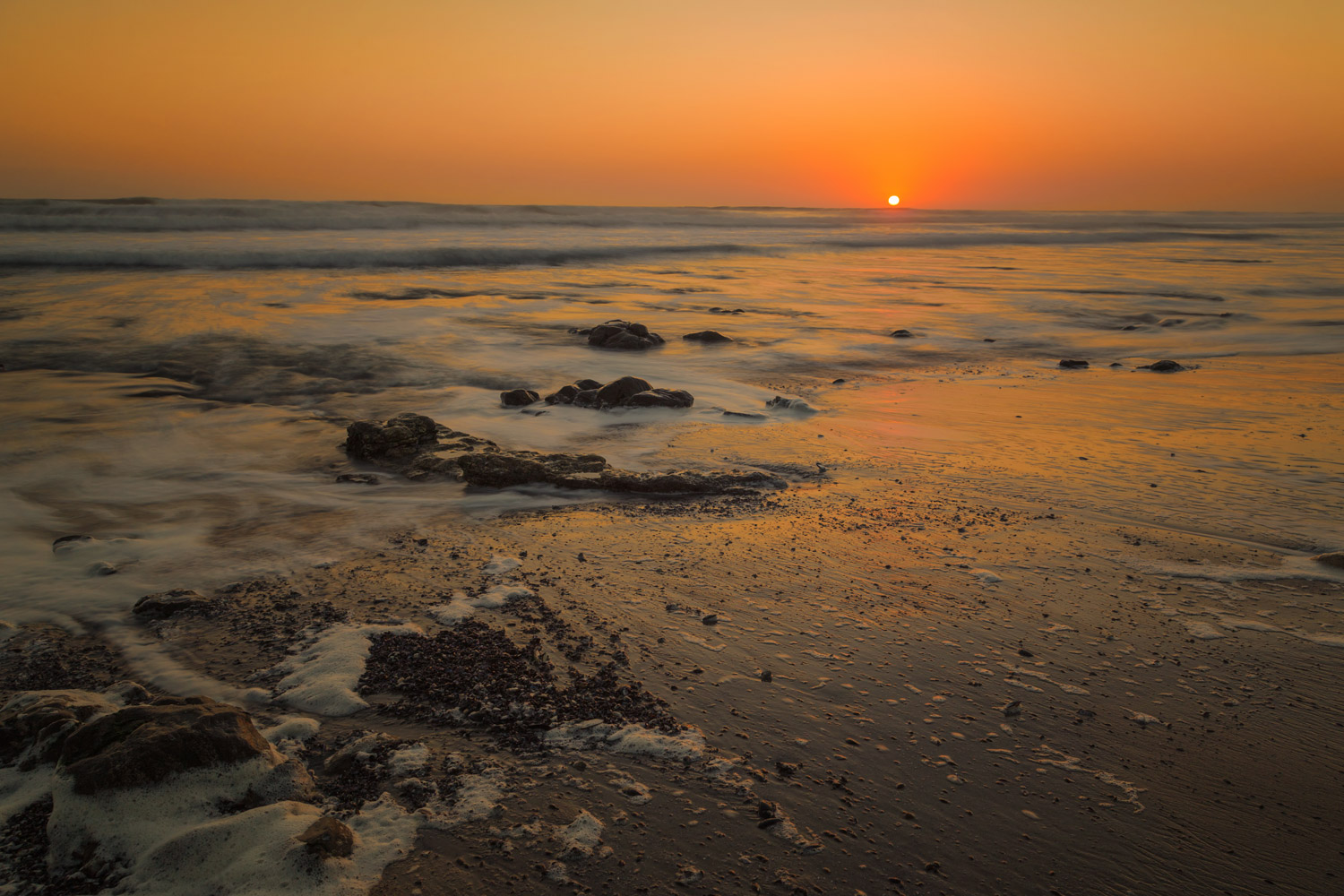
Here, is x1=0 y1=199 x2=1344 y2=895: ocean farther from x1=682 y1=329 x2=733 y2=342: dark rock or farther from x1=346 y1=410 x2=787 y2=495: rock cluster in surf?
x1=682 y1=329 x2=733 y2=342: dark rock

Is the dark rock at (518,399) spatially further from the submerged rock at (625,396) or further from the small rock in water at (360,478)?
the small rock in water at (360,478)

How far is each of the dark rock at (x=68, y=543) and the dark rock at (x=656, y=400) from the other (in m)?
4.10

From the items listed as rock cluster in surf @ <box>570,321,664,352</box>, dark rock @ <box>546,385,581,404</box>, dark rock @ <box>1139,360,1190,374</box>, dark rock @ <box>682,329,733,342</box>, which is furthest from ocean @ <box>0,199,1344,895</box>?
dark rock @ <box>682,329,733,342</box>

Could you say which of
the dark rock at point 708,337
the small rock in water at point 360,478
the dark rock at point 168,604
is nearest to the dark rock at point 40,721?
the dark rock at point 168,604

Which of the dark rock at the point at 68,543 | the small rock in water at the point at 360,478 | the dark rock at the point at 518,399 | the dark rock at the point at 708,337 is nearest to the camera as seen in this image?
the dark rock at the point at 68,543

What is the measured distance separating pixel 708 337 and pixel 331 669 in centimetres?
941

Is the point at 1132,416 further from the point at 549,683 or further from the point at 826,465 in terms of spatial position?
the point at 549,683

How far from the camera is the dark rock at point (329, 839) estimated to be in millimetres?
2102

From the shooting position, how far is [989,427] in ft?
22.2

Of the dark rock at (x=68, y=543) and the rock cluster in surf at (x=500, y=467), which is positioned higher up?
the rock cluster in surf at (x=500, y=467)

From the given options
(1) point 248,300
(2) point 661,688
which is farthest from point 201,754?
(1) point 248,300

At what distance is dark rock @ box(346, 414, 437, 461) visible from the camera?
5746 millimetres

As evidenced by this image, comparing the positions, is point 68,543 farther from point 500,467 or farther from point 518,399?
point 518,399

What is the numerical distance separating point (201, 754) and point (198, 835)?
250mm
